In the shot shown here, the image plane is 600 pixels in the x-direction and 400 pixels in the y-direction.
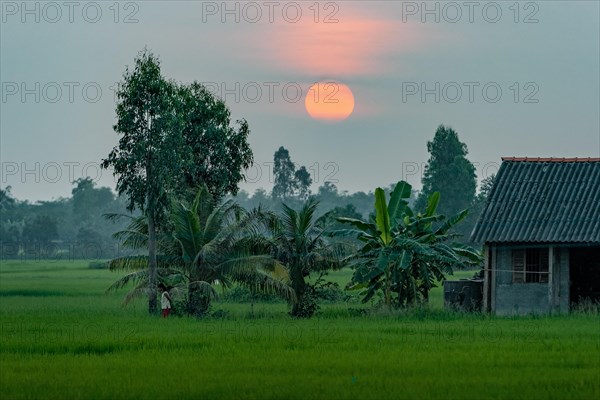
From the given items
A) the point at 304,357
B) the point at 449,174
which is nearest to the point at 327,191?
the point at 449,174

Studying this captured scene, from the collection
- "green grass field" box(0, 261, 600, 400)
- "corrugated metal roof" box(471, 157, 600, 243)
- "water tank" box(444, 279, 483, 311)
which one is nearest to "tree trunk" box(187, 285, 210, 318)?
"green grass field" box(0, 261, 600, 400)

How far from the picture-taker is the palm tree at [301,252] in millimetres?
29953

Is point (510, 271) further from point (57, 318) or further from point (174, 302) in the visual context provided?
point (57, 318)

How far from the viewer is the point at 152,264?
29.8 metres

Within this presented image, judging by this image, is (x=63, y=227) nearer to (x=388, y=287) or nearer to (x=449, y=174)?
(x=449, y=174)

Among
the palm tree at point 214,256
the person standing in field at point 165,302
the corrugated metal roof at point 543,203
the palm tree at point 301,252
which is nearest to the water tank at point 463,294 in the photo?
the corrugated metal roof at point 543,203

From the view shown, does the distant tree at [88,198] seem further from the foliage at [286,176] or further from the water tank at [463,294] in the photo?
the water tank at [463,294]

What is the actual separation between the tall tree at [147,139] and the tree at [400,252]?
5043 mm

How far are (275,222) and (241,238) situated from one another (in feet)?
3.31

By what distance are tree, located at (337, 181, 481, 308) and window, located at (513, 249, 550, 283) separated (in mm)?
1390

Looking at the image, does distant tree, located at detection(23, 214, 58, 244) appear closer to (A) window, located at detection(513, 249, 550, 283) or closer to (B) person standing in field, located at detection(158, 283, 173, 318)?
(B) person standing in field, located at detection(158, 283, 173, 318)

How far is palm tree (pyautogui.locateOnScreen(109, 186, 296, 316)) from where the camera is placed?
28.7m

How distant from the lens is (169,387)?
15203 millimetres

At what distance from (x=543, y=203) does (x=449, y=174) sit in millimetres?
47016
